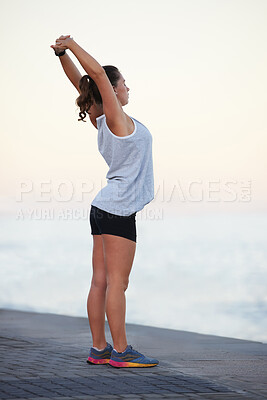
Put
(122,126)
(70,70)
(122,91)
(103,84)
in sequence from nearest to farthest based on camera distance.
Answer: (103,84)
(122,126)
(122,91)
(70,70)

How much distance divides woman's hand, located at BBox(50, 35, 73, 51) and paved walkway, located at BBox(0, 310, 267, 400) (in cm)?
181

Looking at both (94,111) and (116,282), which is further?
(94,111)

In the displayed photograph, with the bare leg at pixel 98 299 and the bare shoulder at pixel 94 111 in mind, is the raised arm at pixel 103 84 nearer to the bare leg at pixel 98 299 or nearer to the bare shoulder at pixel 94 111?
the bare shoulder at pixel 94 111

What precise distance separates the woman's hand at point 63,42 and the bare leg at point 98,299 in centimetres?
112

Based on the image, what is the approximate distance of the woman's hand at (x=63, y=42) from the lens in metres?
4.28

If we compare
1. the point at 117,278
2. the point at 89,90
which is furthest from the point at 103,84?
the point at 117,278

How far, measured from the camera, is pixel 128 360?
14.3 ft

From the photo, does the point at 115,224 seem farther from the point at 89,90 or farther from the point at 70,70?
the point at 70,70

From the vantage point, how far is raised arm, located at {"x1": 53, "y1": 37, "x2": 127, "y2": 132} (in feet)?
13.7

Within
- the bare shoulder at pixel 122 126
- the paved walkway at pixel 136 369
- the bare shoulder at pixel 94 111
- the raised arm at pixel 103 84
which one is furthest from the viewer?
the bare shoulder at pixel 94 111

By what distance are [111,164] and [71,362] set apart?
47.5 inches

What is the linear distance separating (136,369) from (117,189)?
1022 millimetres

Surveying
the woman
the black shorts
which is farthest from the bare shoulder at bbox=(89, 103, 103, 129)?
A: the black shorts

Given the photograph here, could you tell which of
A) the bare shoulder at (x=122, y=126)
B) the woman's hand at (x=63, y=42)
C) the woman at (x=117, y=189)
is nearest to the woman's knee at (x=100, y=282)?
the woman at (x=117, y=189)
